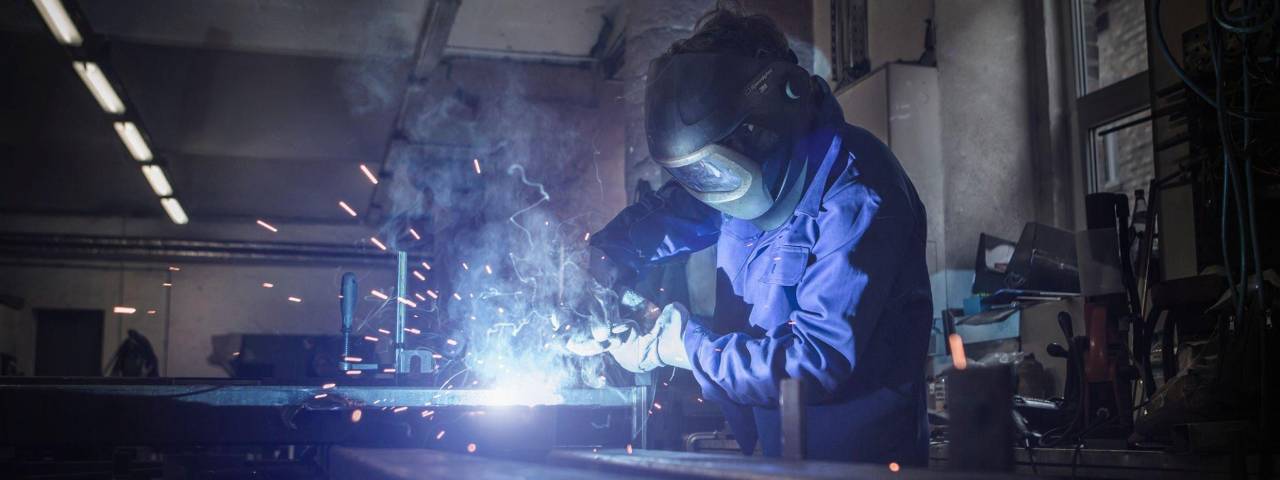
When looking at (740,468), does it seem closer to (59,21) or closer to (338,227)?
(59,21)

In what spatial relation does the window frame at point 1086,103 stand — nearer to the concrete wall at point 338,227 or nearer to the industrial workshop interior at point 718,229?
the industrial workshop interior at point 718,229

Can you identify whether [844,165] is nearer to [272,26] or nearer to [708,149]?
[708,149]

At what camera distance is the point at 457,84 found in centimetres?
938

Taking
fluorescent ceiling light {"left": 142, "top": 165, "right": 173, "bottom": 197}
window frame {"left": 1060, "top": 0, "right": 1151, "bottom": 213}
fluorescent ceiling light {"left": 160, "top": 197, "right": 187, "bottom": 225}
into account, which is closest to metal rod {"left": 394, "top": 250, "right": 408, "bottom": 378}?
window frame {"left": 1060, "top": 0, "right": 1151, "bottom": 213}

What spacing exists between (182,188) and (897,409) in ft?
35.5

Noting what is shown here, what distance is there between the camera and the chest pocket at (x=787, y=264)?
7.99 ft

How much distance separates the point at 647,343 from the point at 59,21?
7029 mm

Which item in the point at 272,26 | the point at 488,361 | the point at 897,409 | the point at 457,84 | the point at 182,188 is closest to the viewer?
the point at 897,409

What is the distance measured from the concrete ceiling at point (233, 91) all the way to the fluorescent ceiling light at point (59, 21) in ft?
0.45

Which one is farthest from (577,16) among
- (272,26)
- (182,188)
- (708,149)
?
(708,149)

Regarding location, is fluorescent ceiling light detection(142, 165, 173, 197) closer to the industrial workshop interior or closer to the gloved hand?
the industrial workshop interior

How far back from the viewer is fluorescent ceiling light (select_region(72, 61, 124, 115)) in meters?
8.41

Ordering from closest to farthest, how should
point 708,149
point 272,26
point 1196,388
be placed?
point 708,149 → point 1196,388 → point 272,26

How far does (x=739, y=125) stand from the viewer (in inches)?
99.7
